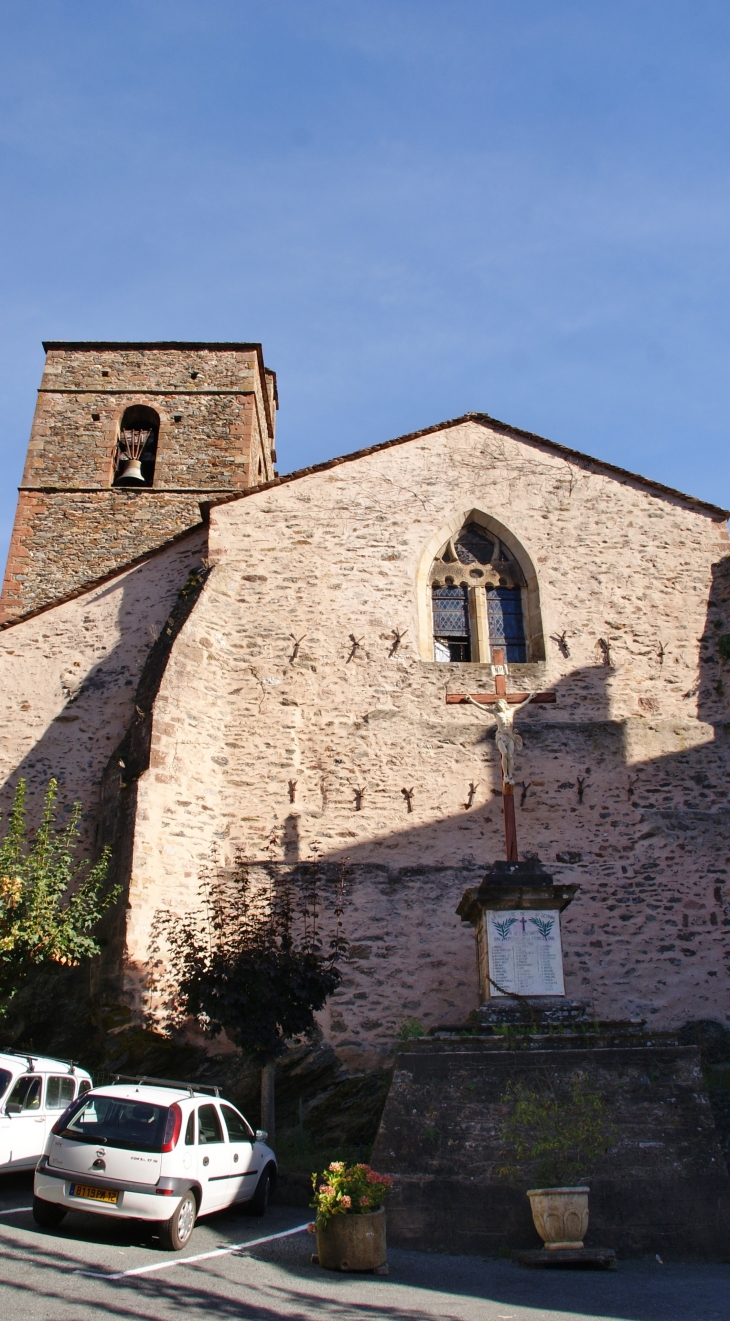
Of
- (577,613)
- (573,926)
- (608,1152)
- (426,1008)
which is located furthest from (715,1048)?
A: (577,613)

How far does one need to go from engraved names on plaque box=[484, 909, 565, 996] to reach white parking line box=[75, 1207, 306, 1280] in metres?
2.85

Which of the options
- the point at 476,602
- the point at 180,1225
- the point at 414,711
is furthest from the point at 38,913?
the point at 476,602

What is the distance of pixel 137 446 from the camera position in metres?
21.9

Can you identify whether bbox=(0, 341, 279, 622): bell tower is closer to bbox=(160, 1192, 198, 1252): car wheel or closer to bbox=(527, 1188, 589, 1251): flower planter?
bbox=(160, 1192, 198, 1252): car wheel

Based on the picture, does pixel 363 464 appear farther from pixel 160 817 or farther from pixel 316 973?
pixel 316 973

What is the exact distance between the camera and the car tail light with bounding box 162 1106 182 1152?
6883mm

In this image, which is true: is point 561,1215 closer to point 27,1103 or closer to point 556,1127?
point 556,1127

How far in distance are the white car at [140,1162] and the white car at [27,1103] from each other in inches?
39.9

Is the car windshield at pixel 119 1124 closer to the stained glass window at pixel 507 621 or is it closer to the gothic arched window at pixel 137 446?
the stained glass window at pixel 507 621

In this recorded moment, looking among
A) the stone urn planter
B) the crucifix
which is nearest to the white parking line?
the stone urn planter

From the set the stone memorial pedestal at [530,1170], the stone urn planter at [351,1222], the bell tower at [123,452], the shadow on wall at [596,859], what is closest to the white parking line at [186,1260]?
the stone urn planter at [351,1222]

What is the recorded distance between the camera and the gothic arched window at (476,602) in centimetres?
1487

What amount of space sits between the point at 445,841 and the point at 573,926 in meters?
1.80

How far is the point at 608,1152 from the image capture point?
7.73 metres
